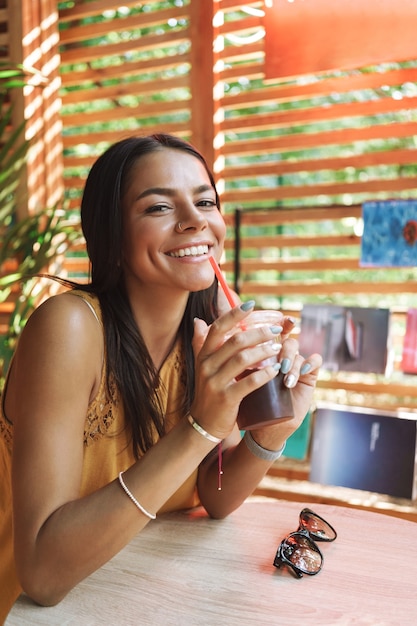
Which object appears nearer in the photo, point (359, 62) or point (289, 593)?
point (289, 593)

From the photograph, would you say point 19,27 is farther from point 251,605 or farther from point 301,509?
point 251,605

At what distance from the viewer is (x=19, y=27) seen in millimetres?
3121

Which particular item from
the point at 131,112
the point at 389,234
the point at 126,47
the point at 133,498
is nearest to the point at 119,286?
the point at 133,498

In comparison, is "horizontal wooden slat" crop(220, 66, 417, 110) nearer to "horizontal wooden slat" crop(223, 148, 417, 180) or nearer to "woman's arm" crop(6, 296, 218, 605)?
"horizontal wooden slat" crop(223, 148, 417, 180)

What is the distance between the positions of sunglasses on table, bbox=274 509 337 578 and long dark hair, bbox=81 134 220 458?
0.37 metres

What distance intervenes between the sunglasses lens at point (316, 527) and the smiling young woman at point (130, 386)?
0.14 m

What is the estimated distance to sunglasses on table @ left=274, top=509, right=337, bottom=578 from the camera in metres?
1.13

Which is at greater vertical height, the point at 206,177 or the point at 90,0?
the point at 90,0

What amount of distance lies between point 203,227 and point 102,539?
0.64 metres

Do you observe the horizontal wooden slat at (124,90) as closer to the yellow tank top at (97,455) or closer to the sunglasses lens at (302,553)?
the yellow tank top at (97,455)

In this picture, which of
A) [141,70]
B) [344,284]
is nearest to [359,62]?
[344,284]

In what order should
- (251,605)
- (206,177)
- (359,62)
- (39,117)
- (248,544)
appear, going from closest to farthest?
1. (251,605)
2. (248,544)
3. (206,177)
4. (359,62)
5. (39,117)

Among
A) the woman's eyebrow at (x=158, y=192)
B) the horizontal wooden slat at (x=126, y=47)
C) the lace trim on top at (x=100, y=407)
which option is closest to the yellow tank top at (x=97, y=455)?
the lace trim on top at (x=100, y=407)

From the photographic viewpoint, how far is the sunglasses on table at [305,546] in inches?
44.6
